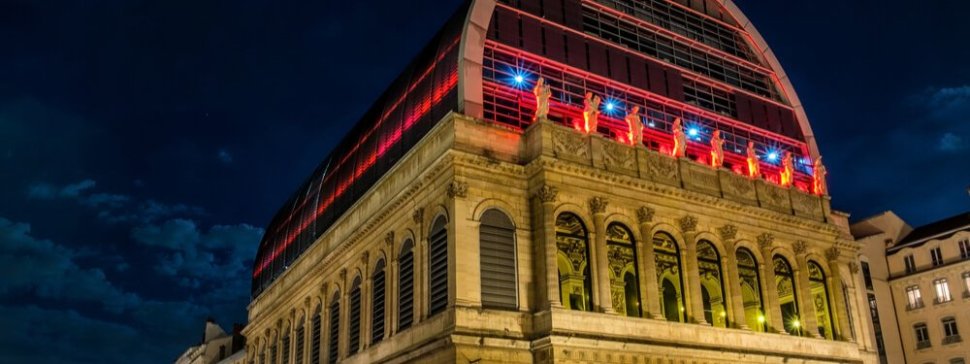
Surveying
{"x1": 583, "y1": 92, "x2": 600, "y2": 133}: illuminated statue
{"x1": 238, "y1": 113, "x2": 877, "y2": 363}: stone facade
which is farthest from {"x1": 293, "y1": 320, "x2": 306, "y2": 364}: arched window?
{"x1": 583, "y1": 92, "x2": 600, "y2": 133}: illuminated statue

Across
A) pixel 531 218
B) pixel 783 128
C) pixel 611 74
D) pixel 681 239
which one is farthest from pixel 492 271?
pixel 783 128

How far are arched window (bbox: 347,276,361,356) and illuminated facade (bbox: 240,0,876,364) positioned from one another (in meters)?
0.16

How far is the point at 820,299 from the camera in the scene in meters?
50.9

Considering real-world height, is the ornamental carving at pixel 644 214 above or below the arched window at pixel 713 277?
above

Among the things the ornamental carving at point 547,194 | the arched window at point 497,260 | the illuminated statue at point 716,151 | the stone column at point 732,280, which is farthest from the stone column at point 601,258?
the illuminated statue at point 716,151

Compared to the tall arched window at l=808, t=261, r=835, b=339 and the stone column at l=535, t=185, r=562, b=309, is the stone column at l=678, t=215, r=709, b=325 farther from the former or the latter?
the tall arched window at l=808, t=261, r=835, b=339

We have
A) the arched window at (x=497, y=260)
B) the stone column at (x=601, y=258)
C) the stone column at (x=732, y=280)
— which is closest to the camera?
the arched window at (x=497, y=260)

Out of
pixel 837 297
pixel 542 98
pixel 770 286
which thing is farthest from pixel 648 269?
pixel 837 297

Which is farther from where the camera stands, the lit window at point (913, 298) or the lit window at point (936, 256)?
the lit window at point (913, 298)

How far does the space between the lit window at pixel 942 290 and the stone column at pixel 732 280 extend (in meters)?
30.5

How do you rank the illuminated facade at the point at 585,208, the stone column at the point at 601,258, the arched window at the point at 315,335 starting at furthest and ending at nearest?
1. the arched window at the point at 315,335
2. the stone column at the point at 601,258
3. the illuminated facade at the point at 585,208

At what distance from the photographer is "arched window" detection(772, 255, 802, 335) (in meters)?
48.3

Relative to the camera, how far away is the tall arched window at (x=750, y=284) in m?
46.7

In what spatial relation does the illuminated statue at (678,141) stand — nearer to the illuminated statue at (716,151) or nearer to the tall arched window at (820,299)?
the illuminated statue at (716,151)
